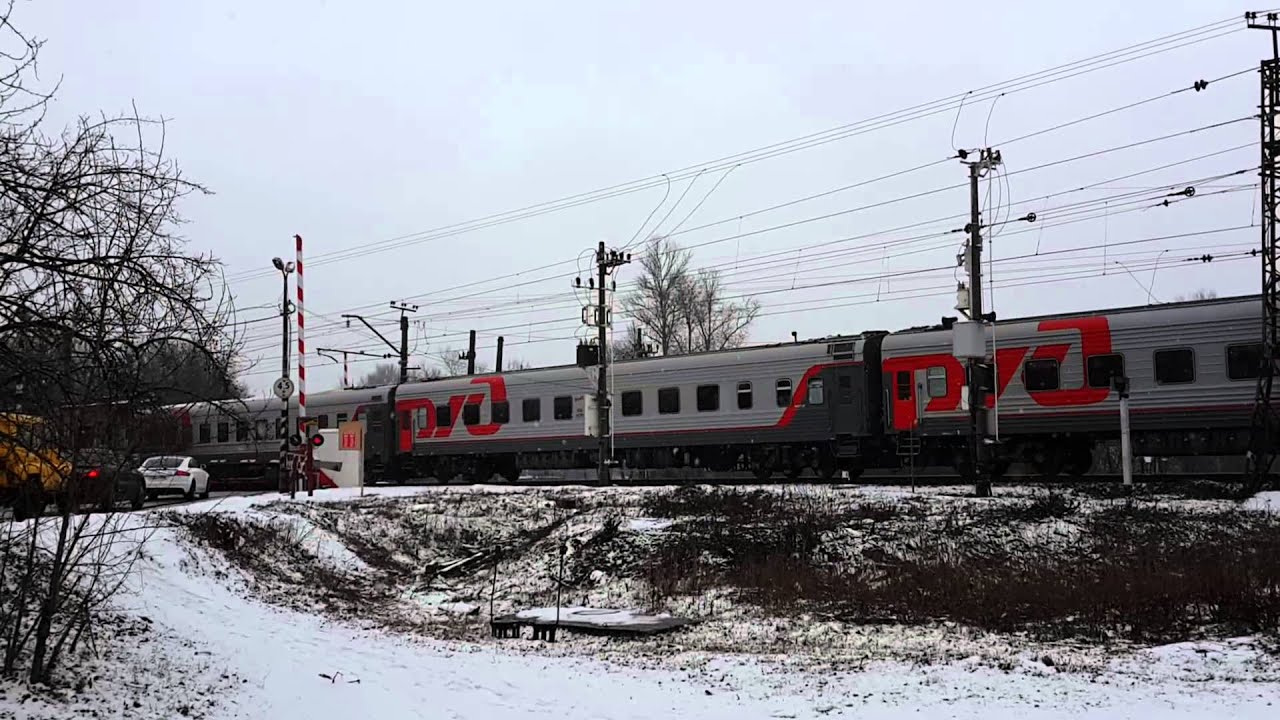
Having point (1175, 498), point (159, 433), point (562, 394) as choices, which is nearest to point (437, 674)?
point (159, 433)

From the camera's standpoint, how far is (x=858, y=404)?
2697cm

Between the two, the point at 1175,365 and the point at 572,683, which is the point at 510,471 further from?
the point at 572,683

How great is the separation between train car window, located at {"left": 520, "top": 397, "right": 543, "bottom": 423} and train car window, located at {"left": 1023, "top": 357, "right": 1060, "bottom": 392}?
13769mm

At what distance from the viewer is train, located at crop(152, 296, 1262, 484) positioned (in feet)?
73.9

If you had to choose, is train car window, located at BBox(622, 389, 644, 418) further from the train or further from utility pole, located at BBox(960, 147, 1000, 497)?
utility pole, located at BBox(960, 147, 1000, 497)

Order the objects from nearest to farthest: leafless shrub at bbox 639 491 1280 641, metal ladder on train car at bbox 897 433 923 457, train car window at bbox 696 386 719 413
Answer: leafless shrub at bbox 639 491 1280 641 → metal ladder on train car at bbox 897 433 923 457 → train car window at bbox 696 386 719 413

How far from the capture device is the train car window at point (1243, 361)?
71.2 feet

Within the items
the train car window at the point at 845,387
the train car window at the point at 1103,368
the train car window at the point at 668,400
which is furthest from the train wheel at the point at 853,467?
the train car window at the point at 1103,368

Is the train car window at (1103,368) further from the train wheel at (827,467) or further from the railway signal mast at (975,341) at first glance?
the train wheel at (827,467)

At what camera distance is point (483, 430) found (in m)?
34.0

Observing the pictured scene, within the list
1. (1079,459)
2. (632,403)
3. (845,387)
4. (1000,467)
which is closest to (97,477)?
(845,387)

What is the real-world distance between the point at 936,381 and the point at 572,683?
55.4 feet

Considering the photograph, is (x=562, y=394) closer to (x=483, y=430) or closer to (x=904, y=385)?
(x=483, y=430)

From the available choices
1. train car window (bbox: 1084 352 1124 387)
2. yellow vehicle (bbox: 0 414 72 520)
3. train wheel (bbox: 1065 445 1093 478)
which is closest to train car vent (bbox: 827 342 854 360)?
train wheel (bbox: 1065 445 1093 478)
